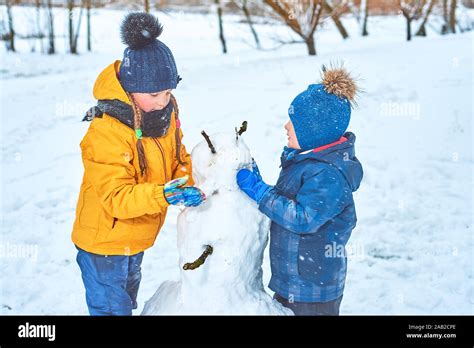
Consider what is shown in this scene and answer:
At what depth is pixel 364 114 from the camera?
22.4 feet

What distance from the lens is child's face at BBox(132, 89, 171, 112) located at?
2572 mm

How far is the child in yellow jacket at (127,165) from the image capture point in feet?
8.00

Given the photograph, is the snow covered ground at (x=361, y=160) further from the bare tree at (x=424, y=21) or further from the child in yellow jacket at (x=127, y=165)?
the bare tree at (x=424, y=21)

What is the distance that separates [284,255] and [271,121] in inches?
169

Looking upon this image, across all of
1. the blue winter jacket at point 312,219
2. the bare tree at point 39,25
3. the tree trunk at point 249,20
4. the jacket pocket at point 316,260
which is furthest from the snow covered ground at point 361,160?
the bare tree at point 39,25

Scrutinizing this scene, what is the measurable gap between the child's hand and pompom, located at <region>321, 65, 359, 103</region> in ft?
2.38

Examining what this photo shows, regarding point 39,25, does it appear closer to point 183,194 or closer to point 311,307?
point 183,194

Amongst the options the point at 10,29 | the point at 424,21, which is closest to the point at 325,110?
the point at 424,21

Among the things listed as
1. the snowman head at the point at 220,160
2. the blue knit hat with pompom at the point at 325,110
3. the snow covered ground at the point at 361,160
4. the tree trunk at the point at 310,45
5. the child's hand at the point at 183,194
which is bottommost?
the snow covered ground at the point at 361,160

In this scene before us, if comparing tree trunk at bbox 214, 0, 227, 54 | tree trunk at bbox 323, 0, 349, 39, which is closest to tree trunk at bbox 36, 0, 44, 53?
tree trunk at bbox 214, 0, 227, 54

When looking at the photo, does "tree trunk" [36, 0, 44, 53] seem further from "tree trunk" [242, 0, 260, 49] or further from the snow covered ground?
"tree trunk" [242, 0, 260, 49]

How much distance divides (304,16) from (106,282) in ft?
25.3

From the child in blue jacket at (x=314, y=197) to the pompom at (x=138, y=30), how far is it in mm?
703
